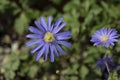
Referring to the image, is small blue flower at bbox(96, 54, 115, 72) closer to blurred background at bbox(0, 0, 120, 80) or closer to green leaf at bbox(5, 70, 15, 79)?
blurred background at bbox(0, 0, 120, 80)

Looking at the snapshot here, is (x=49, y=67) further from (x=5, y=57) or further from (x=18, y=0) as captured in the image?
(x=18, y=0)

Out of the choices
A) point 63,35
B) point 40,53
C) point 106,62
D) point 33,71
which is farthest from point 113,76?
point 33,71

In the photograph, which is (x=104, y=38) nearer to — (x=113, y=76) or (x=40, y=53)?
(x=113, y=76)

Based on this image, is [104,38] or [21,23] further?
[21,23]

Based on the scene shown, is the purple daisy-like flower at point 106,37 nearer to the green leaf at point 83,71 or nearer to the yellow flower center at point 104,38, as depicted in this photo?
the yellow flower center at point 104,38

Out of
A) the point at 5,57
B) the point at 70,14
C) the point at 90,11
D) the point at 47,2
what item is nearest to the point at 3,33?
the point at 5,57
